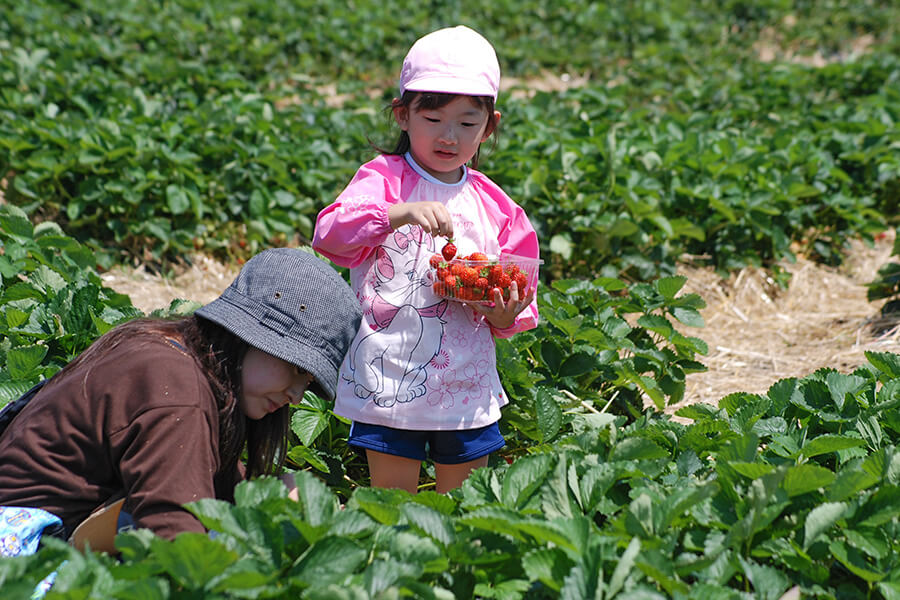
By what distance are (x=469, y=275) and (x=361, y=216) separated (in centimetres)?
31

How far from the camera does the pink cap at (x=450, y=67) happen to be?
2.35m

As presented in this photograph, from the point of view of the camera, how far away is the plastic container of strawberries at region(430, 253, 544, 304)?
7.56 feet

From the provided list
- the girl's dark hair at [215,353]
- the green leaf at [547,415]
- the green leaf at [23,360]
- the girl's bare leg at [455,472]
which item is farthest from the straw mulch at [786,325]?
the green leaf at [23,360]

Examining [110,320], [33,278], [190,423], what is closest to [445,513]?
[190,423]

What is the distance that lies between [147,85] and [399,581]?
698 cm

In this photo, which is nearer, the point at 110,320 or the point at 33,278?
the point at 110,320

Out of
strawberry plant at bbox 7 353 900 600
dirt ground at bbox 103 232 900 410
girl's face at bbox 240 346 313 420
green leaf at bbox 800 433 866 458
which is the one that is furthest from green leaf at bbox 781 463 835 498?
dirt ground at bbox 103 232 900 410

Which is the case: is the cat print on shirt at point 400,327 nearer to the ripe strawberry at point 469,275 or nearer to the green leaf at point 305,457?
the ripe strawberry at point 469,275

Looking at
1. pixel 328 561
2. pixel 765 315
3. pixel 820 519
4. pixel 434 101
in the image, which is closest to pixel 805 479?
pixel 820 519

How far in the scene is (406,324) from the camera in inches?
95.0

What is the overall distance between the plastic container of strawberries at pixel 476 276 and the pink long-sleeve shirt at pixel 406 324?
8cm

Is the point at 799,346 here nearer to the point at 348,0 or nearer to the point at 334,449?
the point at 334,449

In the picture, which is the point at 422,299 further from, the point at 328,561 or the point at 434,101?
the point at 328,561

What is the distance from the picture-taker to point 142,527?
1.76 metres
